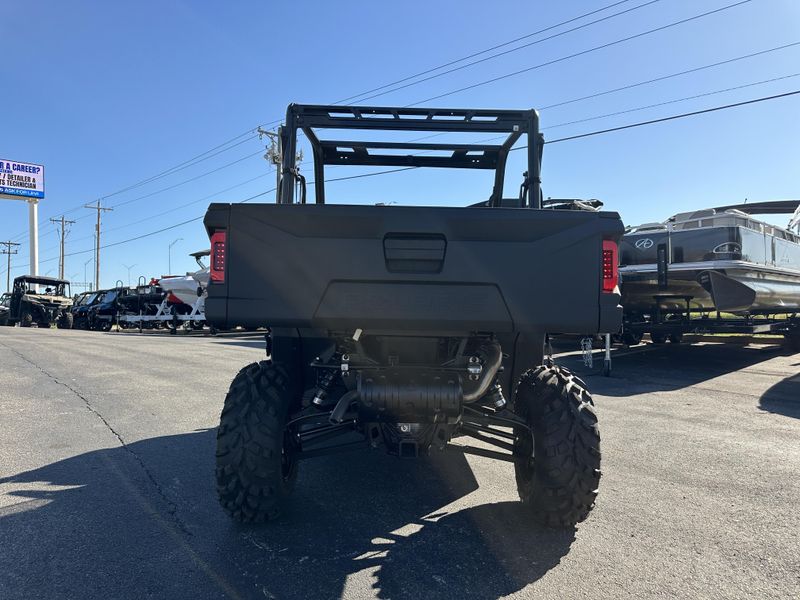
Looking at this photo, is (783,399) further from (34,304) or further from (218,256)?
(34,304)

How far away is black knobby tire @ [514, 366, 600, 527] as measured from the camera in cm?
288

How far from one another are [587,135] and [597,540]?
604 inches

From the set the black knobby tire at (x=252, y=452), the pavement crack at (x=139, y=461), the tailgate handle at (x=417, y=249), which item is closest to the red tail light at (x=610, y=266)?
the tailgate handle at (x=417, y=249)

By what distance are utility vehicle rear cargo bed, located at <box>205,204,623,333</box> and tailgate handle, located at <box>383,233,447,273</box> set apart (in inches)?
0.6

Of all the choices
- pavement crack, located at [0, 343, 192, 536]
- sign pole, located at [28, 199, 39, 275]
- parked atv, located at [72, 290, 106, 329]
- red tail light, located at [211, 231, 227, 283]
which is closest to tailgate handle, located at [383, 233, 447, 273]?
red tail light, located at [211, 231, 227, 283]

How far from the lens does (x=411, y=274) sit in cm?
265

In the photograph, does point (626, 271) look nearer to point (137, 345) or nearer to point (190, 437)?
point (190, 437)

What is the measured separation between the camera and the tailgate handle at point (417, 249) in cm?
Result: 265

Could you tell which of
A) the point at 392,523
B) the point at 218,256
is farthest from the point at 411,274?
the point at 392,523

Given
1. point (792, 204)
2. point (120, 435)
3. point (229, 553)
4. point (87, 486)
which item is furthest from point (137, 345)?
point (792, 204)

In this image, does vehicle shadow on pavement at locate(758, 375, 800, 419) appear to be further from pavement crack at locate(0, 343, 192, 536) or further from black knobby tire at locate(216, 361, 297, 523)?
pavement crack at locate(0, 343, 192, 536)

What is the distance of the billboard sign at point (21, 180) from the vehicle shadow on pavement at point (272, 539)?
2251 inches

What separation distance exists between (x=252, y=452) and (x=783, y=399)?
24.6 feet

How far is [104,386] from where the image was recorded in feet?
26.9
